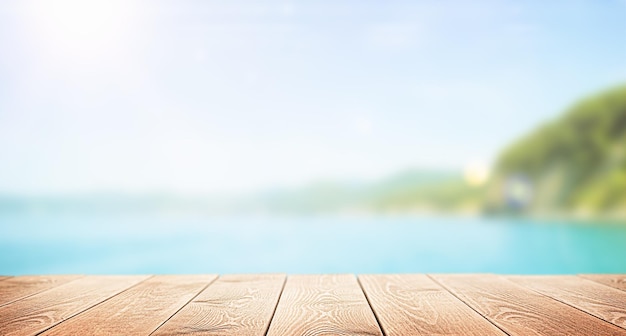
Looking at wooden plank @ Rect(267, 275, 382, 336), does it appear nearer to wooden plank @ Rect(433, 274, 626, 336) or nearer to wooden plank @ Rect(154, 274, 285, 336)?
wooden plank @ Rect(154, 274, 285, 336)

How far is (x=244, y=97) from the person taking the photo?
55.6 feet

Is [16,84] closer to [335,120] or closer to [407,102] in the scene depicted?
[335,120]

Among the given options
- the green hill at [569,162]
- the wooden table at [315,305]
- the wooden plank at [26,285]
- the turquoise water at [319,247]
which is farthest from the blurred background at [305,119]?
the wooden table at [315,305]

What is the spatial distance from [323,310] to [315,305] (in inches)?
1.9

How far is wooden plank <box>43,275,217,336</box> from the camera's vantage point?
891mm

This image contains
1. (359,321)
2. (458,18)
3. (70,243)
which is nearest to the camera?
(359,321)

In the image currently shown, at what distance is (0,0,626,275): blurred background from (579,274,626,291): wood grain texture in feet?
32.3

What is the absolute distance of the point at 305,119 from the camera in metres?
16.9

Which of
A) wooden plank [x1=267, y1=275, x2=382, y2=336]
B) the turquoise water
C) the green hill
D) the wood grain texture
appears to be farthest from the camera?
the green hill

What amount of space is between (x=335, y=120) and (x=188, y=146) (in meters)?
5.32

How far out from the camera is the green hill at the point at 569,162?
1327cm

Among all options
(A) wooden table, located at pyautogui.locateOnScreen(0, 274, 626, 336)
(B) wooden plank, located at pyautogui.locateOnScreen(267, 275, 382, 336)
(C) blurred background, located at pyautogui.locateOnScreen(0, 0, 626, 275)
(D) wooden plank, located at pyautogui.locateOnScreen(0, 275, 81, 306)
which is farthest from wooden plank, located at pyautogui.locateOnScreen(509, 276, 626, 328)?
(C) blurred background, located at pyautogui.locateOnScreen(0, 0, 626, 275)

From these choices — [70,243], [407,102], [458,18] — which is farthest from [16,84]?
[458,18]

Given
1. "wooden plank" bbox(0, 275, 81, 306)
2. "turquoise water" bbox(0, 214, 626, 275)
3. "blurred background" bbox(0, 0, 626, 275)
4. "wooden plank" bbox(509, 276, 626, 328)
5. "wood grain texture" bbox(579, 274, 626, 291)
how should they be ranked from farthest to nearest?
"blurred background" bbox(0, 0, 626, 275) → "turquoise water" bbox(0, 214, 626, 275) → "wood grain texture" bbox(579, 274, 626, 291) → "wooden plank" bbox(0, 275, 81, 306) → "wooden plank" bbox(509, 276, 626, 328)
